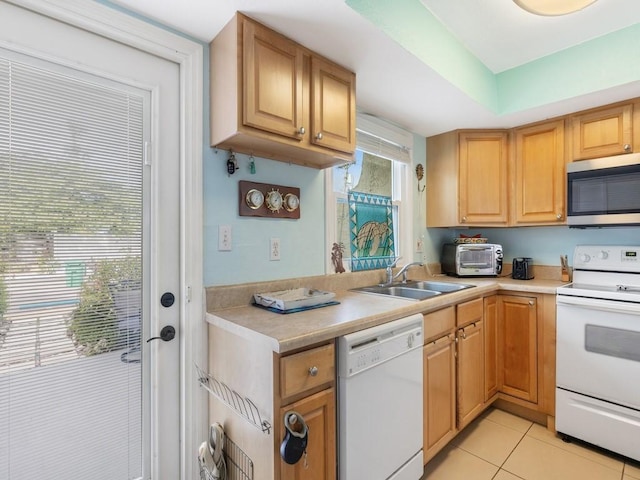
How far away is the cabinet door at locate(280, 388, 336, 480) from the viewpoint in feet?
3.73

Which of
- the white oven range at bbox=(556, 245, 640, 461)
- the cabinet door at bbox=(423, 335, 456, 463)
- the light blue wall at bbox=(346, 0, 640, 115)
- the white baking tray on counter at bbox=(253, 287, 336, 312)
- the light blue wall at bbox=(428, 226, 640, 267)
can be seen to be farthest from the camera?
the light blue wall at bbox=(428, 226, 640, 267)

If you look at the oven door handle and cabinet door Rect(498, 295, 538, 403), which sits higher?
the oven door handle

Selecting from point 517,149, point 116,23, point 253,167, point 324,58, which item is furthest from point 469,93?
point 116,23

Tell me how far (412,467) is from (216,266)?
53.3 inches

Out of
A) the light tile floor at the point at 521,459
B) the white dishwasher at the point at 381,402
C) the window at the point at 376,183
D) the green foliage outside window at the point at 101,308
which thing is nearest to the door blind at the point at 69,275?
the green foliage outside window at the point at 101,308

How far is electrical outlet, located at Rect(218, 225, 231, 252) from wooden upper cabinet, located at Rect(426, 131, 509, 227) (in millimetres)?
1930

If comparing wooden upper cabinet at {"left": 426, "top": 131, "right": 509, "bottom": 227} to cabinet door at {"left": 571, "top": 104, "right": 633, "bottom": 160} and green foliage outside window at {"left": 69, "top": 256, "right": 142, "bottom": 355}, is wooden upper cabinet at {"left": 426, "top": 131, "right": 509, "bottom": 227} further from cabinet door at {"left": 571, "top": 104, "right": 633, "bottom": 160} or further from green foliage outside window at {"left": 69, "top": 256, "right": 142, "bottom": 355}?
green foliage outside window at {"left": 69, "top": 256, "right": 142, "bottom": 355}

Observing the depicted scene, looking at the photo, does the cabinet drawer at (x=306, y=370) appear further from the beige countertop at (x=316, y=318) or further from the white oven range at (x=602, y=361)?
the white oven range at (x=602, y=361)

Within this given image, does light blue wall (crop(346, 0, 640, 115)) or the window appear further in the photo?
the window

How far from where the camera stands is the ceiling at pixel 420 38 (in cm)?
132

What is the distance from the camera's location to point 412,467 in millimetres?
1574

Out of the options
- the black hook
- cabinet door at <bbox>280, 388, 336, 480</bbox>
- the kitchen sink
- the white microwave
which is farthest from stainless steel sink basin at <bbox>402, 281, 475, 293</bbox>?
the black hook

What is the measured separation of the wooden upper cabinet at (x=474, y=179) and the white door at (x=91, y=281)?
7.09 feet

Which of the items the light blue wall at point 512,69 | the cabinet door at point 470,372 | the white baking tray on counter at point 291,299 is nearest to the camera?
the white baking tray on counter at point 291,299
